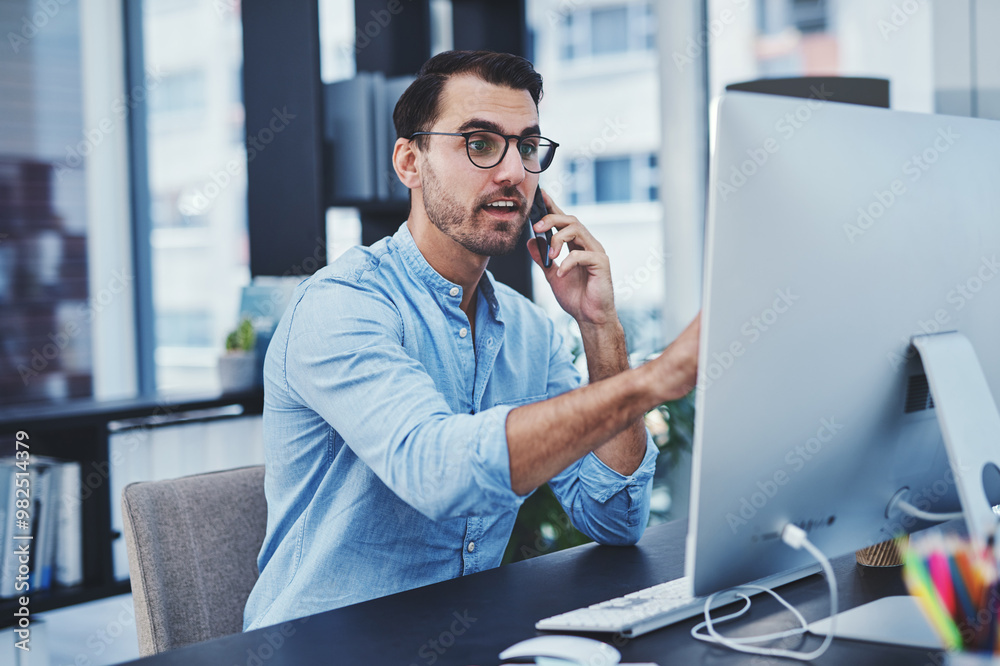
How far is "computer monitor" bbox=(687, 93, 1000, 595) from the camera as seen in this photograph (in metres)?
0.76

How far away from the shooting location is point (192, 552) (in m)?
1.35

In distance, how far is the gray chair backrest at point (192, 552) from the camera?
1287 millimetres

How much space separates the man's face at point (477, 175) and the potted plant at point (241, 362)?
1.18 m

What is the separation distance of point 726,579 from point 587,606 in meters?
0.30

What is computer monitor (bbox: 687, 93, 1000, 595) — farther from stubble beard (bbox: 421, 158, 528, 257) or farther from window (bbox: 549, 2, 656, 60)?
window (bbox: 549, 2, 656, 60)

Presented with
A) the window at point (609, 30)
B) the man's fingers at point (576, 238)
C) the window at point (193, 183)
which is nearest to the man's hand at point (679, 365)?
the man's fingers at point (576, 238)

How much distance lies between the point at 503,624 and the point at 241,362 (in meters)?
1.66

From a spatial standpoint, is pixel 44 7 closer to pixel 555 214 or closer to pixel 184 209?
pixel 184 209

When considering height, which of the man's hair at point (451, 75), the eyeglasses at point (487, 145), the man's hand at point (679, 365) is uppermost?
the man's hair at point (451, 75)

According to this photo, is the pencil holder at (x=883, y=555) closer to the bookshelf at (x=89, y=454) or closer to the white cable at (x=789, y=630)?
the white cable at (x=789, y=630)

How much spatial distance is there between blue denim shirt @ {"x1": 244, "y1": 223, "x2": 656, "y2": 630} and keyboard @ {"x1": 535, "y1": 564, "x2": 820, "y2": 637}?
0.15 metres

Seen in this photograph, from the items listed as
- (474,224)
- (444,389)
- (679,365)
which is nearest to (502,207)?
(474,224)

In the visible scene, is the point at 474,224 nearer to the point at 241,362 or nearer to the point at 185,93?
the point at 241,362

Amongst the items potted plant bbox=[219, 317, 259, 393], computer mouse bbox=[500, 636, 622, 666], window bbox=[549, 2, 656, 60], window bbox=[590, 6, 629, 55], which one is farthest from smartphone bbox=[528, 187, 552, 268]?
window bbox=[590, 6, 629, 55]
